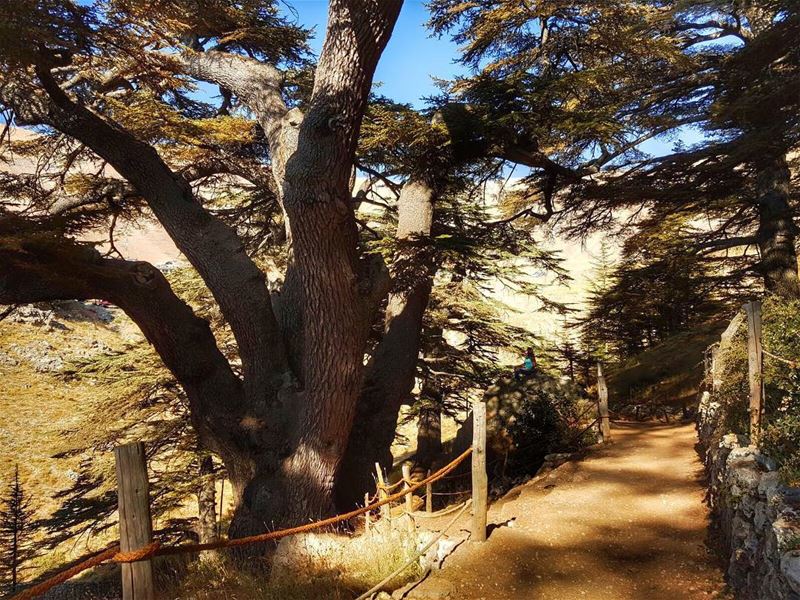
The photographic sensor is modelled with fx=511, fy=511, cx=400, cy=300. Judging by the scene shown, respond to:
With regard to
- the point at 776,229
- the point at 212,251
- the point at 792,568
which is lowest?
the point at 792,568

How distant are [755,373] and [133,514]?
5.21m

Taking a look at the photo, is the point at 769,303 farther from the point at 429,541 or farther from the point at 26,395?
the point at 26,395

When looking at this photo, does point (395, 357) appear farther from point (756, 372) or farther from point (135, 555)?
point (135, 555)

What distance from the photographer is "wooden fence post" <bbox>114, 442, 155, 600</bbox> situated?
238cm

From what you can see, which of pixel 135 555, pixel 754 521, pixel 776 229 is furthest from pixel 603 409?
pixel 135 555

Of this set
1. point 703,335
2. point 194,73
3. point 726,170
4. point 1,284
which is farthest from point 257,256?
point 703,335

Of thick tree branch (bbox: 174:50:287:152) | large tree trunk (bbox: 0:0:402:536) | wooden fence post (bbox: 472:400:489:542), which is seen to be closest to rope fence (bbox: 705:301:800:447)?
wooden fence post (bbox: 472:400:489:542)

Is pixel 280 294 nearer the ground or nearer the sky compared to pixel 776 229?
nearer the ground

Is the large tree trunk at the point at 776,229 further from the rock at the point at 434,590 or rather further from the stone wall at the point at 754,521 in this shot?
the rock at the point at 434,590

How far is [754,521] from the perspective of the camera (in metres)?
3.57

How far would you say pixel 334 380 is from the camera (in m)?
6.07

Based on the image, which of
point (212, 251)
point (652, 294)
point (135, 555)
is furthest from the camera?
point (652, 294)

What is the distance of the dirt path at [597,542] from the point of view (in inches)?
169

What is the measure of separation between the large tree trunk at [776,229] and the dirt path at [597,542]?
18.9 feet
